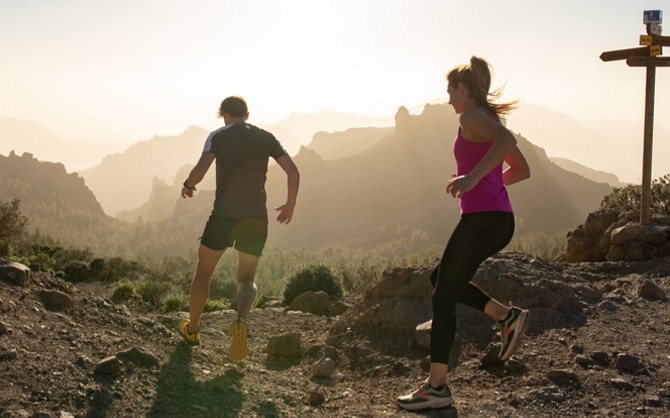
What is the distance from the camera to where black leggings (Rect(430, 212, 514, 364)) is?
382 cm

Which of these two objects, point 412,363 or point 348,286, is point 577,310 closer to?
point 412,363

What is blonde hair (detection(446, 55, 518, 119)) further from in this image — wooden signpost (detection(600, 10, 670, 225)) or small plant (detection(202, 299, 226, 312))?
wooden signpost (detection(600, 10, 670, 225))

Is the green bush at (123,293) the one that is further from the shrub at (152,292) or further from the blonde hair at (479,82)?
the blonde hair at (479,82)

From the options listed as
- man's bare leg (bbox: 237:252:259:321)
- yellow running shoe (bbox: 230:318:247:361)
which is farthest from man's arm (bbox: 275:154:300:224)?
yellow running shoe (bbox: 230:318:247:361)

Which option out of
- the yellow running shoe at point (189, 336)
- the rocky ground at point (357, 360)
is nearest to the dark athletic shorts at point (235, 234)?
the yellow running shoe at point (189, 336)

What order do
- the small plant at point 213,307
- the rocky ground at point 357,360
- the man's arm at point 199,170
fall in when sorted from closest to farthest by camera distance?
the rocky ground at point 357,360 → the man's arm at point 199,170 → the small plant at point 213,307

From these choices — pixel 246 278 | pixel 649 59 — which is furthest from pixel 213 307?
pixel 649 59

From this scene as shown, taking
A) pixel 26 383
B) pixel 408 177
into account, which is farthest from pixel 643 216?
pixel 408 177

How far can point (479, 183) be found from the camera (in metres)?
3.84

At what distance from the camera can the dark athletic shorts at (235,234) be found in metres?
4.91

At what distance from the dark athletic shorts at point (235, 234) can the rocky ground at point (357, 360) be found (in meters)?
0.93

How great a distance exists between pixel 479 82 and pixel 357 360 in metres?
2.84

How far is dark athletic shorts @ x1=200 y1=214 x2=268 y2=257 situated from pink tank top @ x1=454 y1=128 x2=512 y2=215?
1817 mm

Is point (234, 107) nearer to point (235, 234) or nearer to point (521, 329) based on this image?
point (235, 234)
